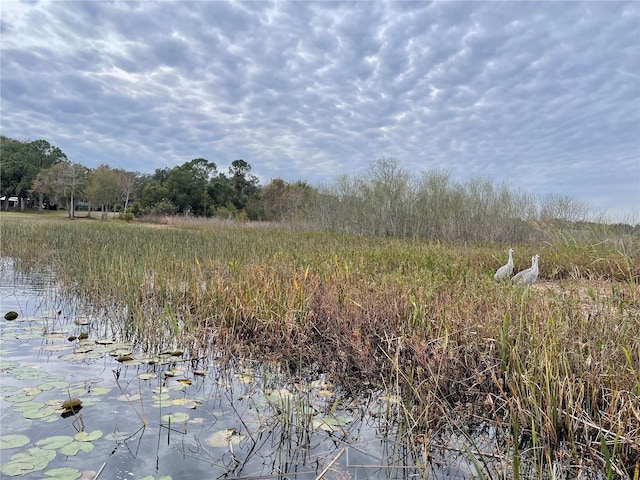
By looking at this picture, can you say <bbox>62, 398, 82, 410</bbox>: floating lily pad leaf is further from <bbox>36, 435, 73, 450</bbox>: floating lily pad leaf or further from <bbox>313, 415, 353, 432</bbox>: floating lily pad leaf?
<bbox>313, 415, 353, 432</bbox>: floating lily pad leaf

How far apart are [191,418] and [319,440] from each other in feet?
2.75

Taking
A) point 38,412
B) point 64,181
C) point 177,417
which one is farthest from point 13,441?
point 64,181

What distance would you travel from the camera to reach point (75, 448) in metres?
2.21

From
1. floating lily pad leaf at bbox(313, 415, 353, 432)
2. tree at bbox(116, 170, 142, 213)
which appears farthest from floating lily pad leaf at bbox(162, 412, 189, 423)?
tree at bbox(116, 170, 142, 213)

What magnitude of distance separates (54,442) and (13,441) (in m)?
0.22

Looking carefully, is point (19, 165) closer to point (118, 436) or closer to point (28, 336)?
point (28, 336)

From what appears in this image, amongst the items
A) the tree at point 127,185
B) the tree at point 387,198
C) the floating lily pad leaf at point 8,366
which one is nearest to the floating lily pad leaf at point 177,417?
the floating lily pad leaf at point 8,366

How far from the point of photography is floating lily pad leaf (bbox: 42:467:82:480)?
198cm

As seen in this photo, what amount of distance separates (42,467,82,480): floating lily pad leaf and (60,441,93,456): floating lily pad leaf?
0.42 ft

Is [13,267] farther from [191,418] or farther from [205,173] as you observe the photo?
[205,173]

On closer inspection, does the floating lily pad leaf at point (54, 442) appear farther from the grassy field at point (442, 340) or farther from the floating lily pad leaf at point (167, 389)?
the grassy field at point (442, 340)

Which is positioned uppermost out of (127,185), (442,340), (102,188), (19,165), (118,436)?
(19,165)

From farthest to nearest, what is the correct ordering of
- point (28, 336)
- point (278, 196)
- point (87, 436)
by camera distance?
point (278, 196) → point (28, 336) → point (87, 436)

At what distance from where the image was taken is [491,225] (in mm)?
19656
